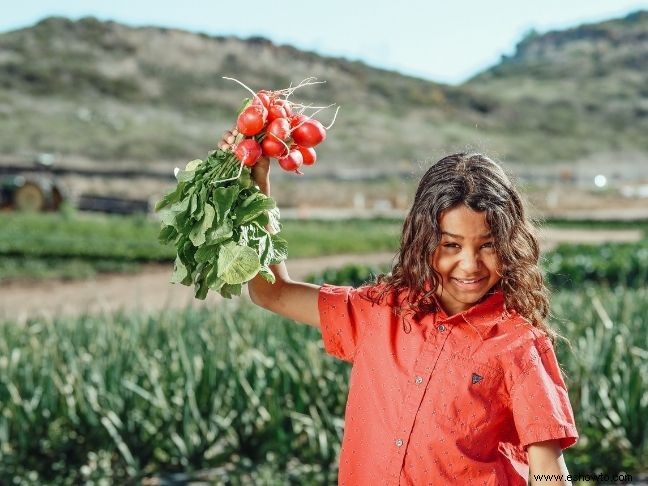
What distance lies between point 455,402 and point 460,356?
87mm

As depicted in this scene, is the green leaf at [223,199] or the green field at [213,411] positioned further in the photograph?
the green field at [213,411]

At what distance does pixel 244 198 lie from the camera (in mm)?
1838

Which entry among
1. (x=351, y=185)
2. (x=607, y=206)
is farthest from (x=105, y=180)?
(x=607, y=206)

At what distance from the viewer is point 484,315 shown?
1.77m

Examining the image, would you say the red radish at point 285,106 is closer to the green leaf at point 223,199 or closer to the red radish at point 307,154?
the red radish at point 307,154

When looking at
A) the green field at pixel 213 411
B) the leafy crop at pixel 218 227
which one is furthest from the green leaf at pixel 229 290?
the green field at pixel 213 411

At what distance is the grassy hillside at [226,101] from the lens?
41.9m

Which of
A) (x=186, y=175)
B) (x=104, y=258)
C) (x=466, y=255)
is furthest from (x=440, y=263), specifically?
(x=104, y=258)

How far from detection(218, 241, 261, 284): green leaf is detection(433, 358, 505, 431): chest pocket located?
0.41m

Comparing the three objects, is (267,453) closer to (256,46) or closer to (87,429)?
(87,429)

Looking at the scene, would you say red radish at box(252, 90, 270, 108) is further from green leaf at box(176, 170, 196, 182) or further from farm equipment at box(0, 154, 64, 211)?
farm equipment at box(0, 154, 64, 211)

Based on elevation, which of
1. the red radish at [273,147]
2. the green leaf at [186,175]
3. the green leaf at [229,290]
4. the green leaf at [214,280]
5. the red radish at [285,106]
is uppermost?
the red radish at [285,106]

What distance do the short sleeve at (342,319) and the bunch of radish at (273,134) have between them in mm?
275

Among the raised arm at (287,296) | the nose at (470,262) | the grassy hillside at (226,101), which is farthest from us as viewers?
the grassy hillside at (226,101)
